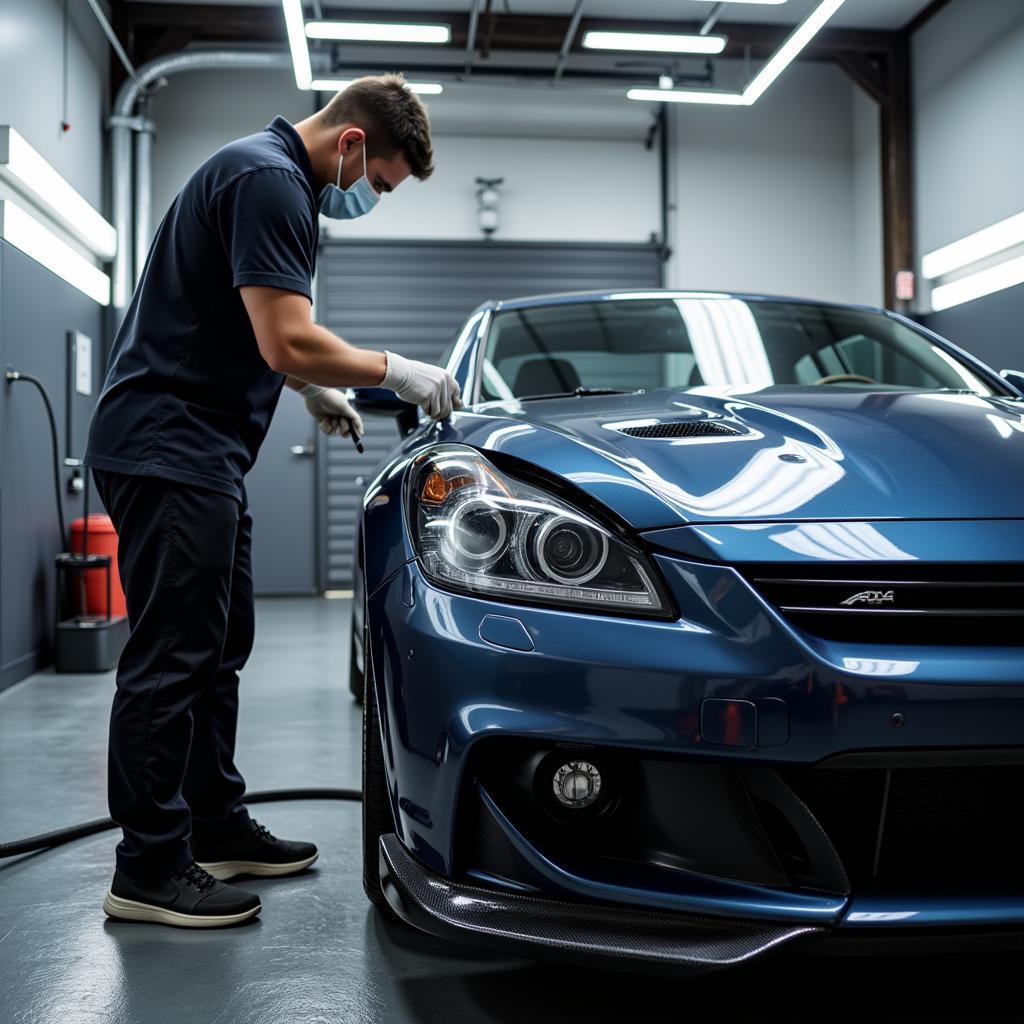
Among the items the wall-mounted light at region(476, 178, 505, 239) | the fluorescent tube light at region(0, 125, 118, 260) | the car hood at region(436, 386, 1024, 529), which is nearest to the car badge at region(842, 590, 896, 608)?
the car hood at region(436, 386, 1024, 529)

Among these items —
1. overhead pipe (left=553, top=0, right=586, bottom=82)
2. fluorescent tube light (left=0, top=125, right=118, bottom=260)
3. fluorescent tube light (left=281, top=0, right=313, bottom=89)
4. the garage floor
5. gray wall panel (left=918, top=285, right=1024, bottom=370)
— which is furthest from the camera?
overhead pipe (left=553, top=0, right=586, bottom=82)

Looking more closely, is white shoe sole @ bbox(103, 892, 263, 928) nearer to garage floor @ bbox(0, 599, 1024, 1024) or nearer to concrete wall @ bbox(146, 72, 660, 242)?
garage floor @ bbox(0, 599, 1024, 1024)

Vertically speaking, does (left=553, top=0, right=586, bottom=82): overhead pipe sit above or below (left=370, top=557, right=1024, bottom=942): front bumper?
above

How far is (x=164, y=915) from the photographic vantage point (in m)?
1.69

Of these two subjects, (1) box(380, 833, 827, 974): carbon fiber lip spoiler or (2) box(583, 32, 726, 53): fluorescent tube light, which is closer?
(1) box(380, 833, 827, 974): carbon fiber lip spoiler

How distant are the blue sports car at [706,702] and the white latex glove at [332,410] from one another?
2.93 ft

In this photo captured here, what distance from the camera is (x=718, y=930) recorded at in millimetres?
1091

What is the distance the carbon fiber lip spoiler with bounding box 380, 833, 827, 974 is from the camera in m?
1.07

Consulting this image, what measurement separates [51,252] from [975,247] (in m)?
5.84

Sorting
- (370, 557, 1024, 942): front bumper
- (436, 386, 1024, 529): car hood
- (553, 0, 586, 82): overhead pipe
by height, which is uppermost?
(553, 0, 586, 82): overhead pipe

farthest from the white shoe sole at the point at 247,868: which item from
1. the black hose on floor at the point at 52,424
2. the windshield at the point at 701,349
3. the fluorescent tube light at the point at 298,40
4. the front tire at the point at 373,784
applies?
the fluorescent tube light at the point at 298,40

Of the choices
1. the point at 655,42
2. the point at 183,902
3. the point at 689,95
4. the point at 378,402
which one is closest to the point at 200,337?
the point at 378,402

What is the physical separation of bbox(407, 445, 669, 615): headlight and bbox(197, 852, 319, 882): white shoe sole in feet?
2.95

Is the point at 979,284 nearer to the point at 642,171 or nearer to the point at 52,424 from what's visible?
the point at 642,171
